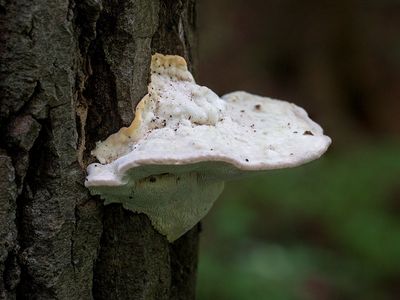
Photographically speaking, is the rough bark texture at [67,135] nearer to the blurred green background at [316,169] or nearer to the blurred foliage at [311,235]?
the blurred green background at [316,169]

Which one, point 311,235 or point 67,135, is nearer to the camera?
point 67,135

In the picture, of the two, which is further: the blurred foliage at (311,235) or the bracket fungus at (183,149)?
the blurred foliage at (311,235)

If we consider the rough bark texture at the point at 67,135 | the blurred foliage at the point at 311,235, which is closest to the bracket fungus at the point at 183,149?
the rough bark texture at the point at 67,135

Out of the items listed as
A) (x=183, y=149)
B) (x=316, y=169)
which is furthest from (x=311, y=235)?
(x=183, y=149)

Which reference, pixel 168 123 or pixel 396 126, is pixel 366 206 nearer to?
pixel 396 126

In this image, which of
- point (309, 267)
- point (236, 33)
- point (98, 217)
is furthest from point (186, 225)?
point (236, 33)

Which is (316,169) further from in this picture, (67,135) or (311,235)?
(67,135)

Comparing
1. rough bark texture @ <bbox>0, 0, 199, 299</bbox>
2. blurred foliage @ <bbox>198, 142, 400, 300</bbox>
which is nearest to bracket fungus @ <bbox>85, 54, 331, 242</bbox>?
rough bark texture @ <bbox>0, 0, 199, 299</bbox>
